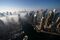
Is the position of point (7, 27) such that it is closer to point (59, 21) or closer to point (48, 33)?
point (48, 33)

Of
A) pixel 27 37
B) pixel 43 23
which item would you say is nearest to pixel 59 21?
pixel 43 23

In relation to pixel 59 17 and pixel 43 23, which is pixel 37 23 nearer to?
pixel 43 23

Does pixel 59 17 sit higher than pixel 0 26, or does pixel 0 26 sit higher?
pixel 59 17

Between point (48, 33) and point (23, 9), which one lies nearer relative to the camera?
point (48, 33)

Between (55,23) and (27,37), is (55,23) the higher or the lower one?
the higher one

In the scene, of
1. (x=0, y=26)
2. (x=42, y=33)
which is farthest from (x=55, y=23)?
(x=0, y=26)

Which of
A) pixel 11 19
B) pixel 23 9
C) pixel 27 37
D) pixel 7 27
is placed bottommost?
pixel 27 37

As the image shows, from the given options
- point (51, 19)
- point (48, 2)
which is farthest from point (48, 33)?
point (48, 2)

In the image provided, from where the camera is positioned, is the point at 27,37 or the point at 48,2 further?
the point at 48,2
